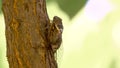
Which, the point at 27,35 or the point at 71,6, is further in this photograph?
the point at 71,6

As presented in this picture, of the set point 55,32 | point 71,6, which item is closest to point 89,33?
point 71,6

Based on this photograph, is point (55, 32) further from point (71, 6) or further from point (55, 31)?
point (71, 6)

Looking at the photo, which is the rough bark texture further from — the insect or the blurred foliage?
the blurred foliage

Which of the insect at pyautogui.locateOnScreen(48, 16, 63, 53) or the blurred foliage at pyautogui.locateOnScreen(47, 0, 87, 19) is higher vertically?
the blurred foliage at pyautogui.locateOnScreen(47, 0, 87, 19)

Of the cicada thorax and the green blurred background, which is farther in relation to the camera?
the green blurred background

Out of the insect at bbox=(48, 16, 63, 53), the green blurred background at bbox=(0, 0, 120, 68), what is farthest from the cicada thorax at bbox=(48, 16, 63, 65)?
the green blurred background at bbox=(0, 0, 120, 68)
